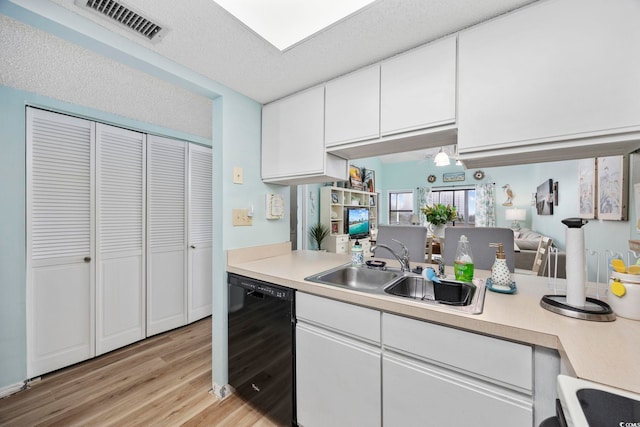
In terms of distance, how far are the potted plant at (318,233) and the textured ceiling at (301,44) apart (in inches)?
125

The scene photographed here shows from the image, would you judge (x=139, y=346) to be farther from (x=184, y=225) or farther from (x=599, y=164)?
(x=599, y=164)

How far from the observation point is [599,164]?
206 centimetres

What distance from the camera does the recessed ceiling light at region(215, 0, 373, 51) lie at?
1127mm

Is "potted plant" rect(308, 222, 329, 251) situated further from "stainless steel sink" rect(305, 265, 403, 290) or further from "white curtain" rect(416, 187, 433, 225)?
"white curtain" rect(416, 187, 433, 225)

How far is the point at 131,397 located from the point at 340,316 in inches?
64.7

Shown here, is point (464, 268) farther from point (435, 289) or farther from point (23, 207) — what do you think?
point (23, 207)

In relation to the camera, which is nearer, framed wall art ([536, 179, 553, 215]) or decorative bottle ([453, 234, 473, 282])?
decorative bottle ([453, 234, 473, 282])

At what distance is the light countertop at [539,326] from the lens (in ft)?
2.01

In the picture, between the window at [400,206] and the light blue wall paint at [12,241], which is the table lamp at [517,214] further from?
the light blue wall paint at [12,241]

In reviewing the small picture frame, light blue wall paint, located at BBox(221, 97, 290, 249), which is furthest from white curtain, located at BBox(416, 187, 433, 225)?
light blue wall paint, located at BBox(221, 97, 290, 249)

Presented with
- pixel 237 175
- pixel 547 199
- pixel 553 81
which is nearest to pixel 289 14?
pixel 237 175

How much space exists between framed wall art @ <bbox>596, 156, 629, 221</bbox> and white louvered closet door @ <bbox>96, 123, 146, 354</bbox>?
3727mm

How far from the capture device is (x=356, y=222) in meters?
5.59

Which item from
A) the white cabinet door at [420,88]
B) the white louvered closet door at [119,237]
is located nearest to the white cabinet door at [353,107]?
the white cabinet door at [420,88]
